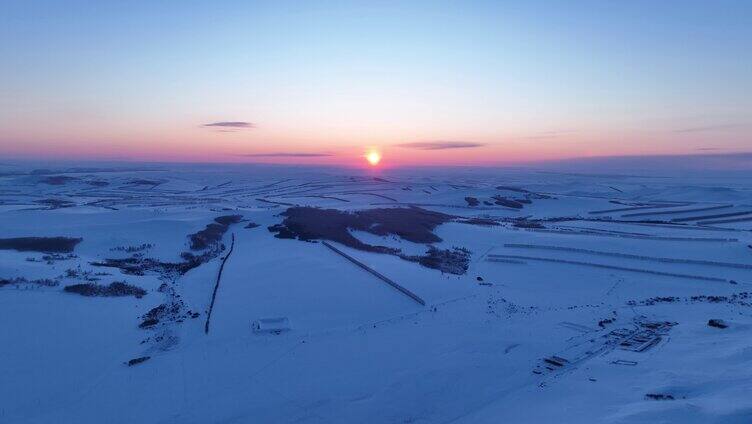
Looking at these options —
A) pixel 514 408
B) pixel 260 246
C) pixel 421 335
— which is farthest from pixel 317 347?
pixel 260 246

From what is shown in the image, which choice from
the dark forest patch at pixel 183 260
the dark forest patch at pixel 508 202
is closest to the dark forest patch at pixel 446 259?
the dark forest patch at pixel 183 260

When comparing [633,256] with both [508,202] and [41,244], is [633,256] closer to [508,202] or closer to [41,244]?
[508,202]

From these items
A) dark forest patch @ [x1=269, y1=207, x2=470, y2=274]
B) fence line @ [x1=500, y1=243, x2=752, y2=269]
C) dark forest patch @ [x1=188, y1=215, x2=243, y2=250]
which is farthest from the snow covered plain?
dark forest patch @ [x1=269, y1=207, x2=470, y2=274]

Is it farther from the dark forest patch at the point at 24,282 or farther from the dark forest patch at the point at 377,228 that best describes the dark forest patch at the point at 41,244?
the dark forest patch at the point at 377,228

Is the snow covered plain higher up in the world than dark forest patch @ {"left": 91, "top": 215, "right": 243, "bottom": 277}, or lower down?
lower down

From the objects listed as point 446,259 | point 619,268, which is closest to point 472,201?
point 446,259

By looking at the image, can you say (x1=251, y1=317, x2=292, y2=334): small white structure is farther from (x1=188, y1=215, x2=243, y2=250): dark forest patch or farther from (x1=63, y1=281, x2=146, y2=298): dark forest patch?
(x1=188, y1=215, x2=243, y2=250): dark forest patch

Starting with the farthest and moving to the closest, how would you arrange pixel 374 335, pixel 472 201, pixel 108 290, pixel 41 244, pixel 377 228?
pixel 472 201 → pixel 377 228 → pixel 41 244 → pixel 108 290 → pixel 374 335
